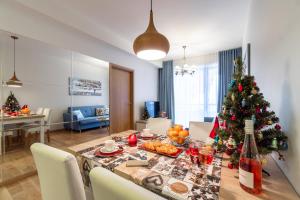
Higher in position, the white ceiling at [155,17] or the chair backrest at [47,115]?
the white ceiling at [155,17]

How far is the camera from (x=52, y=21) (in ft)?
7.48

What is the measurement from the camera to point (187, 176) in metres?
0.80

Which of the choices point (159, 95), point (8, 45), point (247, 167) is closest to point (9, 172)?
point (8, 45)

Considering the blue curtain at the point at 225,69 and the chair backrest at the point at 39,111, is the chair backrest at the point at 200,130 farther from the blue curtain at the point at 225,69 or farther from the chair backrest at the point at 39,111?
the blue curtain at the point at 225,69

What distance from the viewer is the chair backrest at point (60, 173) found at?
708mm

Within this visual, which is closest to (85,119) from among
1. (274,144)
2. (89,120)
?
(89,120)

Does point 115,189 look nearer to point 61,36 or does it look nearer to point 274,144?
point 274,144

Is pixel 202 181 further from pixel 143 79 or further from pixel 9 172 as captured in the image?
pixel 143 79

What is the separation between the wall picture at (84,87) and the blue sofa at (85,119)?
36 centimetres

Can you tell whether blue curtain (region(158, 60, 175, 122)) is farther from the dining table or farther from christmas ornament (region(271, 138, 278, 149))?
christmas ornament (region(271, 138, 278, 149))

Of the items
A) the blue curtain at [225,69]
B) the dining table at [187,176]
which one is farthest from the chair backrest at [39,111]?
the blue curtain at [225,69]

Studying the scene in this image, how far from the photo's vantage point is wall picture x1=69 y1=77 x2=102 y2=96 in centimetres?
294

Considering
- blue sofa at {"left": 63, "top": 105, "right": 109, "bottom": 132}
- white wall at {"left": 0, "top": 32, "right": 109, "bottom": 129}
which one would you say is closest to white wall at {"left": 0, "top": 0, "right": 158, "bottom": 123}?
white wall at {"left": 0, "top": 32, "right": 109, "bottom": 129}

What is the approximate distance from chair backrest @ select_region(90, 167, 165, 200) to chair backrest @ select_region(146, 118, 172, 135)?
1.55 m
